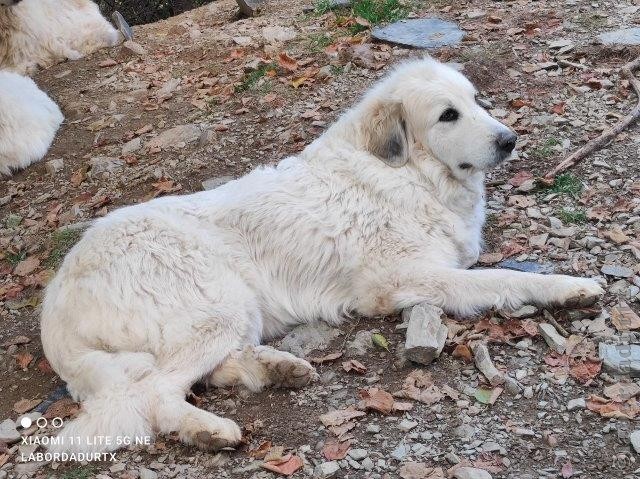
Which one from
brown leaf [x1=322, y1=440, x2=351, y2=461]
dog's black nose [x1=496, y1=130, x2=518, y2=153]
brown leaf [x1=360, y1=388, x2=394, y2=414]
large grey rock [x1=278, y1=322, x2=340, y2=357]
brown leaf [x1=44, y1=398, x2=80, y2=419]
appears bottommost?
large grey rock [x1=278, y1=322, x2=340, y2=357]

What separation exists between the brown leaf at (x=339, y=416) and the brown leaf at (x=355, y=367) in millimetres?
344

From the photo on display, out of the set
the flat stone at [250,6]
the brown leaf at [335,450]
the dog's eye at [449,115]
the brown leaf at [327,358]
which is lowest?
the brown leaf at [327,358]

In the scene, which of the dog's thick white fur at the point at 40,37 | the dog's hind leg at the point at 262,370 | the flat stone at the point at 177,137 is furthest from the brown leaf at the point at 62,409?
the dog's thick white fur at the point at 40,37

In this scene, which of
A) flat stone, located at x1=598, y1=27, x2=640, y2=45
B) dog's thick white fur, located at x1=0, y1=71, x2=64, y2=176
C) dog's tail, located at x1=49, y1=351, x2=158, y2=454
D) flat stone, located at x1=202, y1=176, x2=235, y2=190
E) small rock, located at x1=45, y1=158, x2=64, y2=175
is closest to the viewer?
dog's tail, located at x1=49, y1=351, x2=158, y2=454

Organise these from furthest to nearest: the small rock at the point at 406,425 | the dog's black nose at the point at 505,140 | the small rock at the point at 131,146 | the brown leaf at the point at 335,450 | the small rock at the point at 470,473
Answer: the small rock at the point at 131,146 → the dog's black nose at the point at 505,140 → the small rock at the point at 406,425 → the brown leaf at the point at 335,450 → the small rock at the point at 470,473

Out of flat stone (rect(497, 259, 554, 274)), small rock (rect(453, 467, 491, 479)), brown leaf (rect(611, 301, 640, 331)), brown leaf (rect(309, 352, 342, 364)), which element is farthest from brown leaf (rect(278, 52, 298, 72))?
small rock (rect(453, 467, 491, 479))

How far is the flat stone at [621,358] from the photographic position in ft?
13.6

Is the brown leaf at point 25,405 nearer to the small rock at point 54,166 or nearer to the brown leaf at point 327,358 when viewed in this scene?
the brown leaf at point 327,358

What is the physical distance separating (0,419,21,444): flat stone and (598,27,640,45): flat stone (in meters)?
6.37

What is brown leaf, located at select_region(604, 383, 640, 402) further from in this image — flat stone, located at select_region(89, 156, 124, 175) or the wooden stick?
flat stone, located at select_region(89, 156, 124, 175)

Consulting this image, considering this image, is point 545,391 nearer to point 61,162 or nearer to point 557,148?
point 557,148

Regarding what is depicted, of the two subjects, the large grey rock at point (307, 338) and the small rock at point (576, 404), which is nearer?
the small rock at point (576, 404)

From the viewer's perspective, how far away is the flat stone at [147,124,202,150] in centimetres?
792

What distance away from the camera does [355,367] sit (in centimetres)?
461
